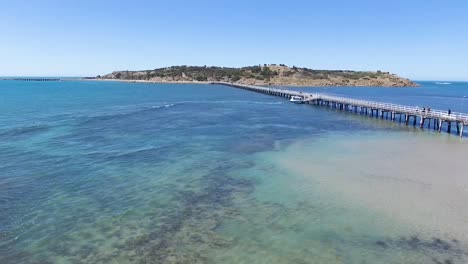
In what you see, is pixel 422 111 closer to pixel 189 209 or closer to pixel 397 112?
pixel 397 112

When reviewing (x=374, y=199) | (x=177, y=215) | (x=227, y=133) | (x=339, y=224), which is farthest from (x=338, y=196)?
(x=227, y=133)

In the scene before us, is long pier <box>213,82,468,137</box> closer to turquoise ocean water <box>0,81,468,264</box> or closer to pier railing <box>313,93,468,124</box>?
pier railing <box>313,93,468,124</box>

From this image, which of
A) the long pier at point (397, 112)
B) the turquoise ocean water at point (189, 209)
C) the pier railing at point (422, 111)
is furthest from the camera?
the long pier at point (397, 112)

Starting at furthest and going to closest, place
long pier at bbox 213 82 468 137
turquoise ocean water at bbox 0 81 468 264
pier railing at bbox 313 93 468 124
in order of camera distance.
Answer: long pier at bbox 213 82 468 137, pier railing at bbox 313 93 468 124, turquoise ocean water at bbox 0 81 468 264

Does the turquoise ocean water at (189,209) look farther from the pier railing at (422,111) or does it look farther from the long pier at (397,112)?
the long pier at (397,112)

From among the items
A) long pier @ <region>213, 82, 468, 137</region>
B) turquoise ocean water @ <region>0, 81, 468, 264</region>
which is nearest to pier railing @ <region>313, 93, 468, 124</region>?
long pier @ <region>213, 82, 468, 137</region>

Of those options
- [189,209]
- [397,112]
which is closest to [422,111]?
[397,112]

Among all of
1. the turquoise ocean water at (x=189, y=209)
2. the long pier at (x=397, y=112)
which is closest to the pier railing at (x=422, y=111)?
the long pier at (x=397, y=112)

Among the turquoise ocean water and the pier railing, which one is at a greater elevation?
the pier railing

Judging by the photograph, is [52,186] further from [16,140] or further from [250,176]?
[16,140]
